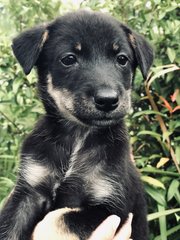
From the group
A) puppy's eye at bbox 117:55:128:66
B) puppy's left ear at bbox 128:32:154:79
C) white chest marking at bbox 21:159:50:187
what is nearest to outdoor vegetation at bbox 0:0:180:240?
puppy's left ear at bbox 128:32:154:79

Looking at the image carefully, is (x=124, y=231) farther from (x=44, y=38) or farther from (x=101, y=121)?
(x=44, y=38)

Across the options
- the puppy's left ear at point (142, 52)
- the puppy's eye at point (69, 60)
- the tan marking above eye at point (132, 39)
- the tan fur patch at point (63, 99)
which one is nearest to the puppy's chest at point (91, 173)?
the tan fur patch at point (63, 99)

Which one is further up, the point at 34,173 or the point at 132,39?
the point at 132,39

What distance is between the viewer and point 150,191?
4.16 metres

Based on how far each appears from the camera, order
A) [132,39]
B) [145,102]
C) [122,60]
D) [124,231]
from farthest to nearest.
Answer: [145,102]
[132,39]
[122,60]
[124,231]

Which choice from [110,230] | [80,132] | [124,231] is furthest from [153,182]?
[110,230]

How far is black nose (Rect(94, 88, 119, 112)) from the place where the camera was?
317cm

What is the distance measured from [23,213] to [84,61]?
106 cm

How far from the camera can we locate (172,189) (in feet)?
→ 13.3

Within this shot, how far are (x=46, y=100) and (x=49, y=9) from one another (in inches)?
53.6

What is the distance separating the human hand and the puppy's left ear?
1.07 m

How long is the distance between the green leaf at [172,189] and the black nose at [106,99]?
1.09 metres

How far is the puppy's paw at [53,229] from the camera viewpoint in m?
3.17

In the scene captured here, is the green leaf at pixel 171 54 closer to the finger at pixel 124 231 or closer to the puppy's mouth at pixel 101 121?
the puppy's mouth at pixel 101 121
